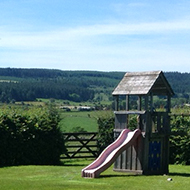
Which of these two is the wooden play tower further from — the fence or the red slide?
the fence

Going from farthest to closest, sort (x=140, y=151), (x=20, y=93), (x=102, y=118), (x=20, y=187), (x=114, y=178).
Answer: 1. (x=20, y=93)
2. (x=102, y=118)
3. (x=140, y=151)
4. (x=114, y=178)
5. (x=20, y=187)

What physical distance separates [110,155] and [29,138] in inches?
257

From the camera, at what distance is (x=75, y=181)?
18328 millimetres

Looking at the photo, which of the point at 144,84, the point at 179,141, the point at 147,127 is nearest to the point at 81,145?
the point at 179,141

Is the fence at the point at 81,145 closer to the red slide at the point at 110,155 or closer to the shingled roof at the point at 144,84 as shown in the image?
the shingled roof at the point at 144,84

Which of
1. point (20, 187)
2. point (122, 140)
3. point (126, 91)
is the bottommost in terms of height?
point (20, 187)

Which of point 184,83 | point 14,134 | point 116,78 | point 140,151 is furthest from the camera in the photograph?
point 116,78

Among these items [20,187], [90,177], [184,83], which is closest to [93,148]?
[90,177]

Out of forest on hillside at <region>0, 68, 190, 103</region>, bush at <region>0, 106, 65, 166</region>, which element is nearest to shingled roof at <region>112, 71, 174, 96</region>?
bush at <region>0, 106, 65, 166</region>

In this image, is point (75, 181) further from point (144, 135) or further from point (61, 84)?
point (61, 84)

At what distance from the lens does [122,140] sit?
844 inches

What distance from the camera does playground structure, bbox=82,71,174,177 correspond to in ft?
69.6

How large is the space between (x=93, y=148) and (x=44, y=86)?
8411cm

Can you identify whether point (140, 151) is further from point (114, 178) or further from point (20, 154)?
point (20, 154)
